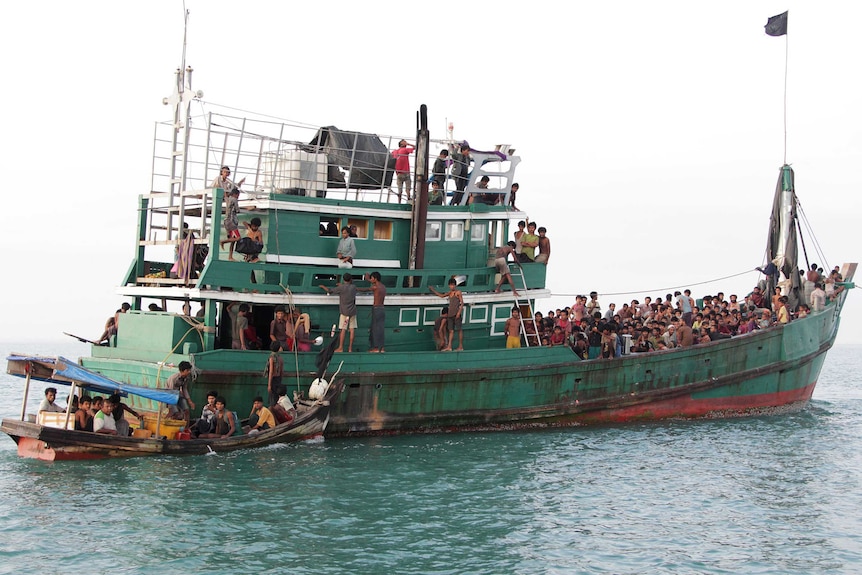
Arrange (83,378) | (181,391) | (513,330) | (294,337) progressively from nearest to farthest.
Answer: (83,378), (181,391), (294,337), (513,330)

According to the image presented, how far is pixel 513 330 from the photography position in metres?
21.8

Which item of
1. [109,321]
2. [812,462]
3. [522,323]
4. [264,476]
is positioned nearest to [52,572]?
[264,476]

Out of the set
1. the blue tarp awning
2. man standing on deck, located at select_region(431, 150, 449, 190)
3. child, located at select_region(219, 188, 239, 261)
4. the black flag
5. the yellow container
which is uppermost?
the black flag

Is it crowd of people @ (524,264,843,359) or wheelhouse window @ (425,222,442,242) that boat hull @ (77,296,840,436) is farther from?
wheelhouse window @ (425,222,442,242)

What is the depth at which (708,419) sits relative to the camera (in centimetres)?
2438

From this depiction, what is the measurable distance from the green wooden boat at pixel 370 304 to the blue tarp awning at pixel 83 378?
1001 millimetres

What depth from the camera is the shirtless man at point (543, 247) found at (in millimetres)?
23188

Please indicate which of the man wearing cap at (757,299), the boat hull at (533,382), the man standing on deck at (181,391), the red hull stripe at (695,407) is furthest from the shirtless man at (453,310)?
the man wearing cap at (757,299)

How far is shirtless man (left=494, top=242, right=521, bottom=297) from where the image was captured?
22.0 metres

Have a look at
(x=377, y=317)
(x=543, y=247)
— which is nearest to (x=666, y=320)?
(x=543, y=247)

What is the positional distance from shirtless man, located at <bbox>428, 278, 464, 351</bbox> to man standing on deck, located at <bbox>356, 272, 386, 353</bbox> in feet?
4.65

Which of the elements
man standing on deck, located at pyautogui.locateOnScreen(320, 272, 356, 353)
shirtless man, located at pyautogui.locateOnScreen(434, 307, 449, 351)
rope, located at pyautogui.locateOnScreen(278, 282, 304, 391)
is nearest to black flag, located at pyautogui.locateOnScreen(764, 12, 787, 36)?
shirtless man, located at pyautogui.locateOnScreen(434, 307, 449, 351)

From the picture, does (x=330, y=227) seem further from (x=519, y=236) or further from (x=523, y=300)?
(x=523, y=300)

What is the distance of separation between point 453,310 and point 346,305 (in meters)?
2.42
